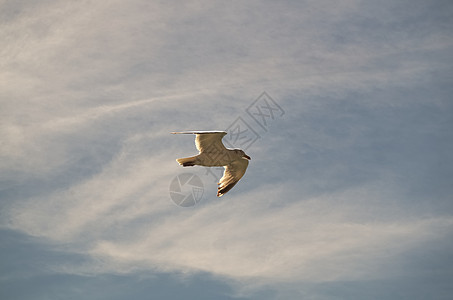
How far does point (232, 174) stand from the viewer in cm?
3609

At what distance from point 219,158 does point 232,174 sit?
2.11 metres

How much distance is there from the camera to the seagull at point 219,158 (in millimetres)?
33062

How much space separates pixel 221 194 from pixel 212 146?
3.67 meters

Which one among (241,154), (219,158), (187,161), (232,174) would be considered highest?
(241,154)

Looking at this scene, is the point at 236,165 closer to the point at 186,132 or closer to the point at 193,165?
the point at 193,165

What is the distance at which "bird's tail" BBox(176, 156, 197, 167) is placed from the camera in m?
32.8

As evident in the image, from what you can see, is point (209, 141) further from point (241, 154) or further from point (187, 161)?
point (241, 154)

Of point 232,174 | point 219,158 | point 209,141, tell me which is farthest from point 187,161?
point 232,174

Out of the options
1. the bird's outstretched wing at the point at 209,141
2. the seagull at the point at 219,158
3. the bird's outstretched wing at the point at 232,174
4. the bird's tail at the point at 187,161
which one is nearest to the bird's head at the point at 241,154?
the seagull at the point at 219,158

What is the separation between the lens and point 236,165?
35.9 m

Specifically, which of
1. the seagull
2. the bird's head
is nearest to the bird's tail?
the seagull

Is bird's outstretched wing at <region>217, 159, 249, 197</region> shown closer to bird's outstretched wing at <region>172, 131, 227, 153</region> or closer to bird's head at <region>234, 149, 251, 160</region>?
bird's head at <region>234, 149, 251, 160</region>

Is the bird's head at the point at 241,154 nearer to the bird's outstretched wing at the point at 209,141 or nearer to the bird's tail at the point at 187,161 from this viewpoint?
the bird's outstretched wing at the point at 209,141

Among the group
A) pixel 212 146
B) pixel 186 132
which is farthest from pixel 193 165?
pixel 186 132
